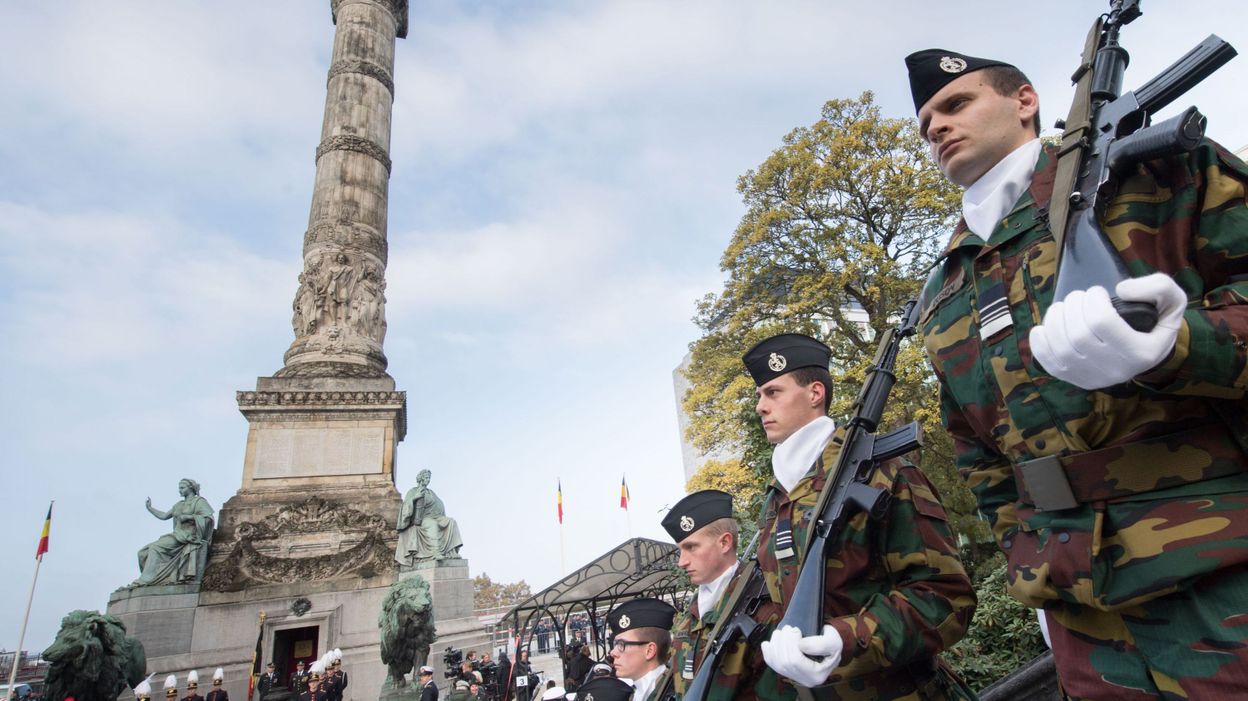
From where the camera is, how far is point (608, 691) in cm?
446

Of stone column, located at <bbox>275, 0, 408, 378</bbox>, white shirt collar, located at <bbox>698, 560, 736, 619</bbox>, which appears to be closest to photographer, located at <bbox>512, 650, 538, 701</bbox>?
stone column, located at <bbox>275, 0, 408, 378</bbox>

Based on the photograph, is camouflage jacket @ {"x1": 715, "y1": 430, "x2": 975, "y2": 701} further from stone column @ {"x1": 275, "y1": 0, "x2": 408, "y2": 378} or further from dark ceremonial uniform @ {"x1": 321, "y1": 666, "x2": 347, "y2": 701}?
stone column @ {"x1": 275, "y1": 0, "x2": 408, "y2": 378}

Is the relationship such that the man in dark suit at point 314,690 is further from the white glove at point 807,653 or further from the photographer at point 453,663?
the white glove at point 807,653

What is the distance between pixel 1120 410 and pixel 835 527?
1.06 metres

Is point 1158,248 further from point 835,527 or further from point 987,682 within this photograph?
point 987,682

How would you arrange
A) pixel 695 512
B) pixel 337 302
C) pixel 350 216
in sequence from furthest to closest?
pixel 350 216
pixel 337 302
pixel 695 512

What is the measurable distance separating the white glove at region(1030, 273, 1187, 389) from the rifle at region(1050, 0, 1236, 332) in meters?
0.02

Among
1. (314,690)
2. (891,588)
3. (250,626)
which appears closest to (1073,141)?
(891,588)

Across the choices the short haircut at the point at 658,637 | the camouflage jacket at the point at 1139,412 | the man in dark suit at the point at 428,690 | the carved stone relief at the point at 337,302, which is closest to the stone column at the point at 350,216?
the carved stone relief at the point at 337,302

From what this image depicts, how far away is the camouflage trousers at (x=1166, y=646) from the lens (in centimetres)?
118

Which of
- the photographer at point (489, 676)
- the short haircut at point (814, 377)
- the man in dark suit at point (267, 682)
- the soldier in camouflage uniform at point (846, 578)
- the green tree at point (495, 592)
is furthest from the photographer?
the green tree at point (495, 592)

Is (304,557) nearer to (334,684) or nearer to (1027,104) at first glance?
(334,684)

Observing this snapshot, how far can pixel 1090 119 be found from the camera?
1.51 metres

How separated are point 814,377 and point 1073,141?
5.28 ft
